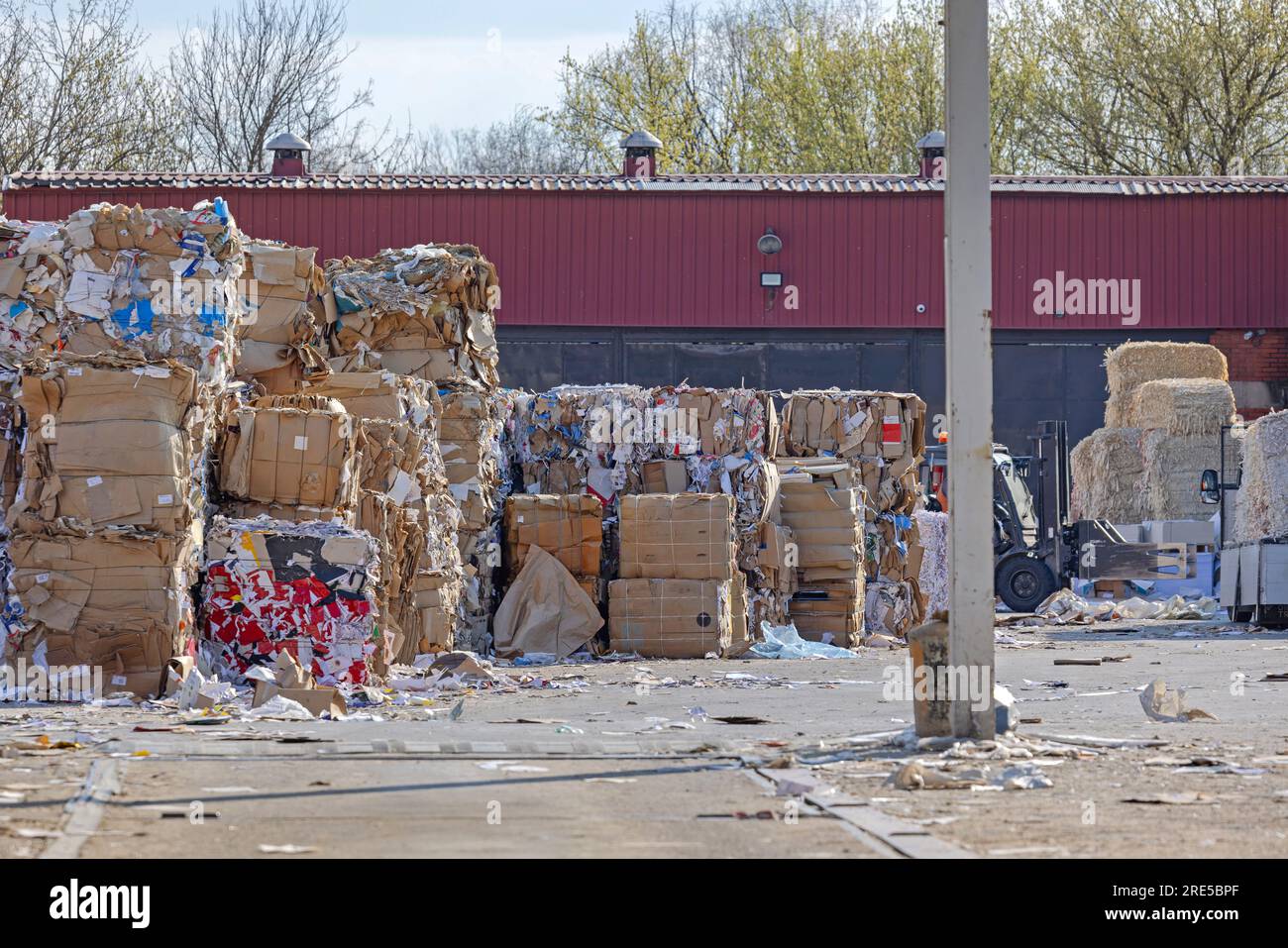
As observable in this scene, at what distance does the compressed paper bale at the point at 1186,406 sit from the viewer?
883 inches

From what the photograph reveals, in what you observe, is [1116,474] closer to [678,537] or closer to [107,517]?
[678,537]

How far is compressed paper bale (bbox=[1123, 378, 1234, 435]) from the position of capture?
22.4 m

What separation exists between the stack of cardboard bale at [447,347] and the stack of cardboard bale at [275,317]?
1175 millimetres

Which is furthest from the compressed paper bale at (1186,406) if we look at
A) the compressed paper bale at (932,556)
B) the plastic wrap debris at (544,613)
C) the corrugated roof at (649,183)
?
the plastic wrap debris at (544,613)

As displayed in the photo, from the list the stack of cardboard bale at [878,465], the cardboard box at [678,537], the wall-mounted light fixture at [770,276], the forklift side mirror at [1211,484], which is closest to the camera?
the cardboard box at [678,537]

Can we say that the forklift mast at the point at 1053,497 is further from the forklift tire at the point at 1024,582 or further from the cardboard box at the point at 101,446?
the cardboard box at the point at 101,446

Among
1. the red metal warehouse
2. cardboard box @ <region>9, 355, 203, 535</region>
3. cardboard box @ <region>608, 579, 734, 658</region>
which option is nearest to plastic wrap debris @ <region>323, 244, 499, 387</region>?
cardboard box @ <region>608, 579, 734, 658</region>

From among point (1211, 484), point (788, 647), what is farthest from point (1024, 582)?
point (788, 647)

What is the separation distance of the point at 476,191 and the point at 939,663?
67.4ft

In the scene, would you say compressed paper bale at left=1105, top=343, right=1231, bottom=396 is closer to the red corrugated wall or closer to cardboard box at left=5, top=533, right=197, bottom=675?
the red corrugated wall

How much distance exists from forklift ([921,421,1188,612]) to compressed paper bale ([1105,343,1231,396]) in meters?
3.08

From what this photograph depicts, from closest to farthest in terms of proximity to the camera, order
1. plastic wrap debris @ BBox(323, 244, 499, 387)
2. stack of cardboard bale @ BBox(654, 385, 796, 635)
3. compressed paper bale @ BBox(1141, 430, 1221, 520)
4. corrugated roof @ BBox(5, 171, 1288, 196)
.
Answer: plastic wrap debris @ BBox(323, 244, 499, 387)
stack of cardboard bale @ BBox(654, 385, 796, 635)
compressed paper bale @ BBox(1141, 430, 1221, 520)
corrugated roof @ BBox(5, 171, 1288, 196)

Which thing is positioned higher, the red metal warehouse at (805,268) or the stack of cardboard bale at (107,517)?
the red metal warehouse at (805,268)
